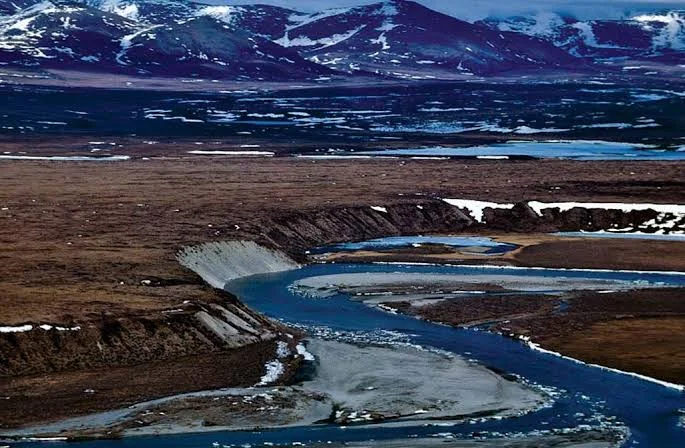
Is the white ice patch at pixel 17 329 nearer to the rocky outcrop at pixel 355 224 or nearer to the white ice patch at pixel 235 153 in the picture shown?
the rocky outcrop at pixel 355 224

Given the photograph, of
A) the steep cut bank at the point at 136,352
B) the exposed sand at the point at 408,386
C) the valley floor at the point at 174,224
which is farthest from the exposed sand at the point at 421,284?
the exposed sand at the point at 408,386

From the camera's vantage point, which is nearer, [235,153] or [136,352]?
[136,352]

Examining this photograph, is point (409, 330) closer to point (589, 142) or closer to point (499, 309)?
point (499, 309)

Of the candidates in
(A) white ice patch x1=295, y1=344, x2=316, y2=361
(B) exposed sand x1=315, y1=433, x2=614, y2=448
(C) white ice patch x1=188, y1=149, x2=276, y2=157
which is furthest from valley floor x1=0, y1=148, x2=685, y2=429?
(B) exposed sand x1=315, y1=433, x2=614, y2=448

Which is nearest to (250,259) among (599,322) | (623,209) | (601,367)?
(599,322)

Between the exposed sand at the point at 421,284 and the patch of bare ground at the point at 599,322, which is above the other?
the patch of bare ground at the point at 599,322

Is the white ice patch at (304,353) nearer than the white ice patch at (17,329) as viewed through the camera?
No

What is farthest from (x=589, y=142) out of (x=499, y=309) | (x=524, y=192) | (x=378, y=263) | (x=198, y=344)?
(x=198, y=344)

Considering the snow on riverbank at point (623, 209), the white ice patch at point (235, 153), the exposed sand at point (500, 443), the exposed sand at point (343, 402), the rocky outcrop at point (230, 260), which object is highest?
the exposed sand at point (500, 443)

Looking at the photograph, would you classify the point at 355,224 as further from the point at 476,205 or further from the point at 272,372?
the point at 272,372
